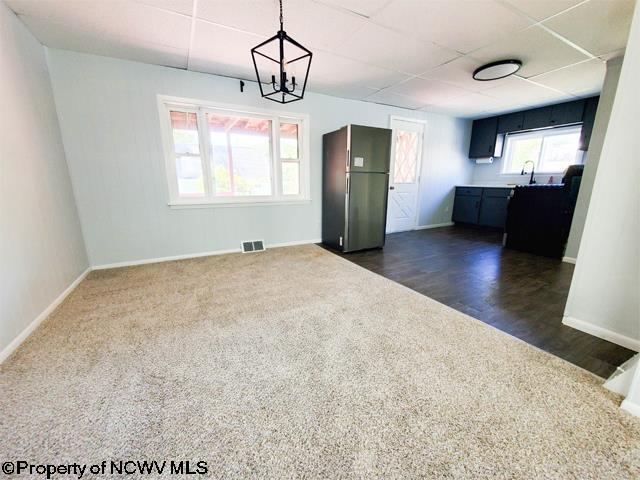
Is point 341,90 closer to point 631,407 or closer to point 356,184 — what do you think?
point 356,184

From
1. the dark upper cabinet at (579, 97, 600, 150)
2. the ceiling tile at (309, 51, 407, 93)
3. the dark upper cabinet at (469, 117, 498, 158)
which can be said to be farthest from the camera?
the dark upper cabinet at (469, 117, 498, 158)

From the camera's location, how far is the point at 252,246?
3.88 m

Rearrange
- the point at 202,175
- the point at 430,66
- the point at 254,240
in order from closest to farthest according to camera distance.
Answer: the point at 430,66 → the point at 202,175 → the point at 254,240

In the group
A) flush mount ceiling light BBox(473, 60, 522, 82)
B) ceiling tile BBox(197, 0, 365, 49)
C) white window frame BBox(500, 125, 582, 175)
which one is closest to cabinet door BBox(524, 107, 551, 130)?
white window frame BBox(500, 125, 582, 175)

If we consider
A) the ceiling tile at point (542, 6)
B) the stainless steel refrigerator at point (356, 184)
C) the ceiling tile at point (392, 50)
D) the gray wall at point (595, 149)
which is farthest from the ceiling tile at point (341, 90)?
the gray wall at point (595, 149)

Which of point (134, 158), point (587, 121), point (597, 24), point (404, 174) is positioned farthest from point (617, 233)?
point (134, 158)

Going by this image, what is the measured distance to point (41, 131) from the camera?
2.34 m

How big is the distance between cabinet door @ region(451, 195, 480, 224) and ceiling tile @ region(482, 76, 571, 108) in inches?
78.0

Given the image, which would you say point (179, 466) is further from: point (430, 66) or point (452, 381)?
point (430, 66)

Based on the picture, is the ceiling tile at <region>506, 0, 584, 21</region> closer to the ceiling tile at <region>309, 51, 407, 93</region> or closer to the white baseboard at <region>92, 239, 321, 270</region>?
the ceiling tile at <region>309, 51, 407, 93</region>

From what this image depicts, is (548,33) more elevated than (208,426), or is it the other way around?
(548,33)

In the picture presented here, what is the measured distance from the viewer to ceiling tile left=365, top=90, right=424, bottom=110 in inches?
161

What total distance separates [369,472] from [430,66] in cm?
388

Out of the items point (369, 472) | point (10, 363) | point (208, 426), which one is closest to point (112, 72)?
point (10, 363)
